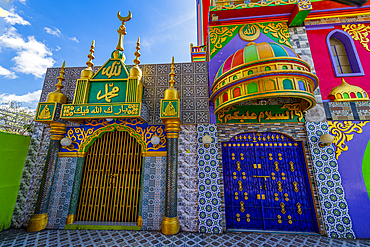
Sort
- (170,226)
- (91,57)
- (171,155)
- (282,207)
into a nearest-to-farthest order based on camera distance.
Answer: (170,226) → (282,207) → (171,155) → (91,57)

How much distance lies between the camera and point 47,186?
17.1 ft

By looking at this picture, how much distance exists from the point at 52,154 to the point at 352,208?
9092mm

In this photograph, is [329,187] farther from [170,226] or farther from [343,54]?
[343,54]

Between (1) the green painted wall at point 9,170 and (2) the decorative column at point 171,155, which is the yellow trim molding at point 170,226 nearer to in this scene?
(2) the decorative column at point 171,155

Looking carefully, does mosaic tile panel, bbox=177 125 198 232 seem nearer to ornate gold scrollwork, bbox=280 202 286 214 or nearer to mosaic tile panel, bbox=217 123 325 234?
mosaic tile panel, bbox=217 123 325 234

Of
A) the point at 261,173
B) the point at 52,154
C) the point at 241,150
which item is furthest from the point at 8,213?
the point at 261,173

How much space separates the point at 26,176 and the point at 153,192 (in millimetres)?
4252

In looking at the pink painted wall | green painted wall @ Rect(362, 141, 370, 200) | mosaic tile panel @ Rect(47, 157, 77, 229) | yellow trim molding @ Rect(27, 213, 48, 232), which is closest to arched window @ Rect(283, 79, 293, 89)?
the pink painted wall

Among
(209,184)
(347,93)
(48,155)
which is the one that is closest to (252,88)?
(209,184)

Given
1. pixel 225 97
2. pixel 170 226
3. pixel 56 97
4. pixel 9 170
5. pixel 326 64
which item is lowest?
pixel 170 226

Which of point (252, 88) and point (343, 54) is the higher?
point (343, 54)

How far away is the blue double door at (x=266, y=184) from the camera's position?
500 centimetres

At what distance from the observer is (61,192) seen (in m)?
5.42

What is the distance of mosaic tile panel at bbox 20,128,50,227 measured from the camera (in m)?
5.31
